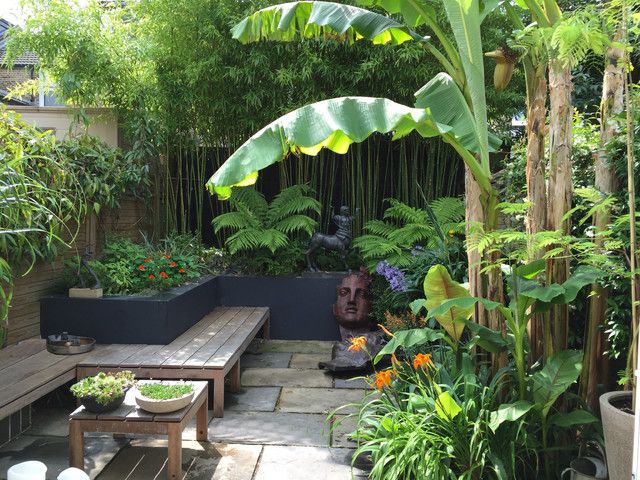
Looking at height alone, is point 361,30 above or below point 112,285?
above

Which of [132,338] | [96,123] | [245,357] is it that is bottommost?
[245,357]

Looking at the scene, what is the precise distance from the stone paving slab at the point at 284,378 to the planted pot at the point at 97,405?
1679mm

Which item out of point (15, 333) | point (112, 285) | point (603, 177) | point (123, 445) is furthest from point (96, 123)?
point (603, 177)

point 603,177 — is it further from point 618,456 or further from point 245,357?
point 245,357

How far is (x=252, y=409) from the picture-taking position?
12.8 ft

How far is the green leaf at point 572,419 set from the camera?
247 centimetres

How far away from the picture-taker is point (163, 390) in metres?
2.84

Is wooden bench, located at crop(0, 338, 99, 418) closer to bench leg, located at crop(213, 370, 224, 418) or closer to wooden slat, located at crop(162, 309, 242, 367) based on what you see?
wooden slat, located at crop(162, 309, 242, 367)

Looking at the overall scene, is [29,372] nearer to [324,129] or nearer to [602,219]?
[324,129]

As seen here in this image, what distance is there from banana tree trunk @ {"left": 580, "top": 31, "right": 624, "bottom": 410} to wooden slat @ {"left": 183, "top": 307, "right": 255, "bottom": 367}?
2.30 meters

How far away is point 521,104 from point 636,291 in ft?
13.5

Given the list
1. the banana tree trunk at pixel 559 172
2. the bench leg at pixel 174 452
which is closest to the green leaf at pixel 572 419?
the banana tree trunk at pixel 559 172

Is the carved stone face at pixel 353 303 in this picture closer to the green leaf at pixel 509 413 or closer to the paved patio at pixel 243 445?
the paved patio at pixel 243 445

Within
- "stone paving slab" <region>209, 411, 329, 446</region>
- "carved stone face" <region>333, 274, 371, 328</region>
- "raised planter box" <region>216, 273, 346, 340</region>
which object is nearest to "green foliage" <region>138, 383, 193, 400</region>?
"stone paving slab" <region>209, 411, 329, 446</region>
